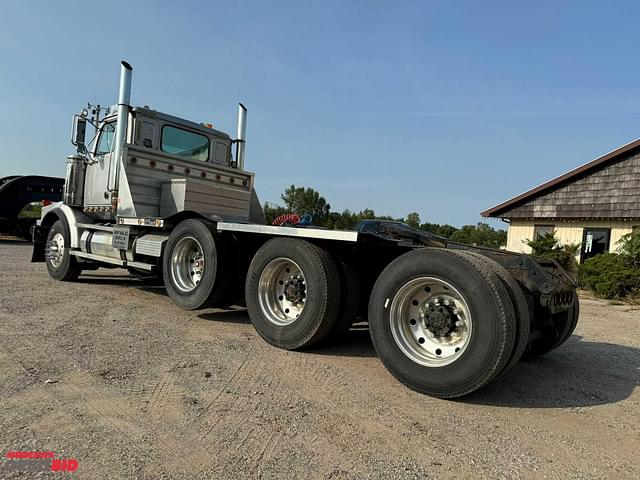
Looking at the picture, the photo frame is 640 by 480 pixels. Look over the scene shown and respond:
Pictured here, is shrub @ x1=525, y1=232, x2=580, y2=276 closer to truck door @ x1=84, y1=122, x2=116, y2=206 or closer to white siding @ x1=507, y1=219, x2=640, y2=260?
white siding @ x1=507, y1=219, x2=640, y2=260

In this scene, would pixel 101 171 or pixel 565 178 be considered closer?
pixel 101 171

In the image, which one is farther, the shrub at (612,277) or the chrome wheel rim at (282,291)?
the shrub at (612,277)

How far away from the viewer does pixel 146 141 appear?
25.3 ft

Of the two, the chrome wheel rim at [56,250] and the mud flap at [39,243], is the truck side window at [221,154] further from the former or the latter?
the mud flap at [39,243]

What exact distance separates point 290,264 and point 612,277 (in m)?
9.58

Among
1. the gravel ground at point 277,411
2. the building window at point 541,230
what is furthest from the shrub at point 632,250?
the gravel ground at point 277,411

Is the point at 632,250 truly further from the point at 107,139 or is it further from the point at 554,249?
the point at 107,139

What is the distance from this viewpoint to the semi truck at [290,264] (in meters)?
3.28

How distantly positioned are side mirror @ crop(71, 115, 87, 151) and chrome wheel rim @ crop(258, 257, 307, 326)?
5.61 metres

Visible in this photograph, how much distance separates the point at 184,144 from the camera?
8234 mm

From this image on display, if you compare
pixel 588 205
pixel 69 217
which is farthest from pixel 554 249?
pixel 69 217

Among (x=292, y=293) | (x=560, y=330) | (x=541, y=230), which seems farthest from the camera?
(x=541, y=230)

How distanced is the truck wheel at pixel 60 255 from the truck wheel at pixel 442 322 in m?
6.67

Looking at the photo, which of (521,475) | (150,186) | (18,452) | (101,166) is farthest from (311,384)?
(101,166)
